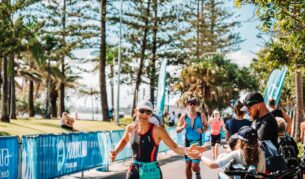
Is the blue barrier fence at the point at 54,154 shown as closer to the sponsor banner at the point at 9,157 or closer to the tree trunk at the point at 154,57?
the sponsor banner at the point at 9,157

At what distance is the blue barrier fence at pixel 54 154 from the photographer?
967 cm

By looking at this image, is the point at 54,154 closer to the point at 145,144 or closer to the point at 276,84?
the point at 145,144

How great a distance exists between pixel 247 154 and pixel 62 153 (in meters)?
7.65

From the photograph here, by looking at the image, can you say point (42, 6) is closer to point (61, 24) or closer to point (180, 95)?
point (61, 24)

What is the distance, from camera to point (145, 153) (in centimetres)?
623

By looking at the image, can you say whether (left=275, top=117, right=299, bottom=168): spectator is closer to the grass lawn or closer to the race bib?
the race bib

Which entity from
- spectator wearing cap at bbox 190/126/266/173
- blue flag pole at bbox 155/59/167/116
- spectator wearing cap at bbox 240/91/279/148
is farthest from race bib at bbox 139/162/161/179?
blue flag pole at bbox 155/59/167/116

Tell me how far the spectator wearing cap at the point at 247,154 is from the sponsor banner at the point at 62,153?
617 cm

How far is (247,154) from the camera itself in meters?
4.72

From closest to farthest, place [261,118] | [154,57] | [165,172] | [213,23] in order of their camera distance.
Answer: [261,118]
[165,172]
[154,57]
[213,23]

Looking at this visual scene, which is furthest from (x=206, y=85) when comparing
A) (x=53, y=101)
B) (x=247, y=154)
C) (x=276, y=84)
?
(x=247, y=154)

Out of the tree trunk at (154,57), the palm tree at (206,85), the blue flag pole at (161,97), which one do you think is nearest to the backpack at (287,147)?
the blue flag pole at (161,97)

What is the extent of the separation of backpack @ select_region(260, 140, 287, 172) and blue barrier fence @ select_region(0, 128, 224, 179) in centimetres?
562

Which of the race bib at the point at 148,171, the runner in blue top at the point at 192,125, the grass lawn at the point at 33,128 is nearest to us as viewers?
the race bib at the point at 148,171
